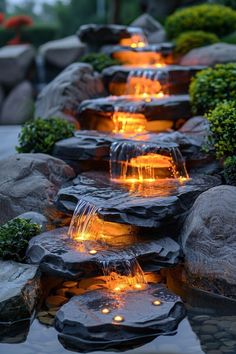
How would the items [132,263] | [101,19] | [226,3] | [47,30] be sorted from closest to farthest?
[132,263]
[226,3]
[47,30]
[101,19]

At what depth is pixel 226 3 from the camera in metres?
18.3

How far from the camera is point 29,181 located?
8914 millimetres

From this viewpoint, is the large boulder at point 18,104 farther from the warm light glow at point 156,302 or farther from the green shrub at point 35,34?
the warm light glow at point 156,302

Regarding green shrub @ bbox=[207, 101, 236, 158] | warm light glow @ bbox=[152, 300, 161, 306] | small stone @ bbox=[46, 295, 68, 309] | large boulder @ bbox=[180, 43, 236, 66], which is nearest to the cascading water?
green shrub @ bbox=[207, 101, 236, 158]

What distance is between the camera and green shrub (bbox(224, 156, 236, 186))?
8.50 metres

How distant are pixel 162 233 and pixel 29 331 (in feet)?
8.17

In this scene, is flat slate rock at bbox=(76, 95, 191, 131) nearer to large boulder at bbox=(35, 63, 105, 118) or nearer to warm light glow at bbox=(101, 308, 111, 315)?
large boulder at bbox=(35, 63, 105, 118)

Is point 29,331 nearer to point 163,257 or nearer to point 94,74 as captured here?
point 163,257

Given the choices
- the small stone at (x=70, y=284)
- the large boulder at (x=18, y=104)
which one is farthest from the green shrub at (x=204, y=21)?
the small stone at (x=70, y=284)

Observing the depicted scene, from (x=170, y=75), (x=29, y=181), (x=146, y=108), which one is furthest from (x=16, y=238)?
(x=170, y=75)

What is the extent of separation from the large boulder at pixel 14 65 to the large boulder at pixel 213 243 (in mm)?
12632

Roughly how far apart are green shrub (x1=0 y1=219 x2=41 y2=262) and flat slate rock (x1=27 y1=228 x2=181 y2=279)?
11 cm

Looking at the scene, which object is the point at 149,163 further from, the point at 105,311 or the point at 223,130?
the point at 105,311

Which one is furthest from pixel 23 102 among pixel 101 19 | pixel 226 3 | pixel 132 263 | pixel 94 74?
pixel 132 263
